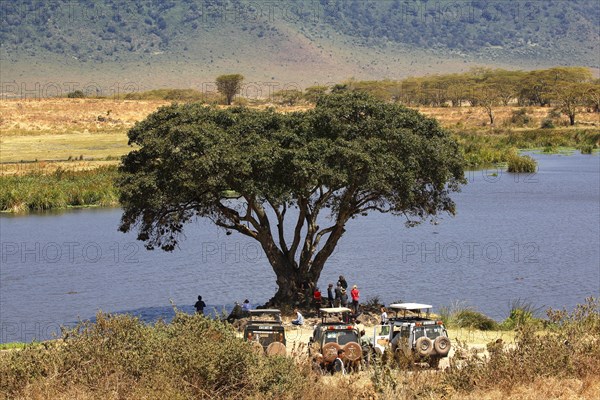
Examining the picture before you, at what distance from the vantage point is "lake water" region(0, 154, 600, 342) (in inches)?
1348

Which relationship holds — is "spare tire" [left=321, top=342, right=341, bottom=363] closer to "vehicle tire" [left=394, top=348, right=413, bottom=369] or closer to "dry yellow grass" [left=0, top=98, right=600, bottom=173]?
"vehicle tire" [left=394, top=348, right=413, bottom=369]

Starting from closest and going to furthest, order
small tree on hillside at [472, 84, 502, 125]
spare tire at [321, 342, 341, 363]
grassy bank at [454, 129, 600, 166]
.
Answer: spare tire at [321, 342, 341, 363] → grassy bank at [454, 129, 600, 166] → small tree on hillside at [472, 84, 502, 125]

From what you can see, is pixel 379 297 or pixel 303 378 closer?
pixel 303 378

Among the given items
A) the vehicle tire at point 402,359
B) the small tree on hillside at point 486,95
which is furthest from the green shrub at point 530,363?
the small tree on hillside at point 486,95

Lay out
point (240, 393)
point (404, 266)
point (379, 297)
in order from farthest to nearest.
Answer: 1. point (404, 266)
2. point (379, 297)
3. point (240, 393)

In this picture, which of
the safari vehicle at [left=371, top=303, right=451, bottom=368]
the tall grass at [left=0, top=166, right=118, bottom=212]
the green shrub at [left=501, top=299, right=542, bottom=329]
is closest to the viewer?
the safari vehicle at [left=371, top=303, right=451, bottom=368]

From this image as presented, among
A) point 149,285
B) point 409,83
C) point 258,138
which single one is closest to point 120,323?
point 258,138

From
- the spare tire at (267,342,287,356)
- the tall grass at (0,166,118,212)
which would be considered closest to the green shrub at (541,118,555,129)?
the tall grass at (0,166,118,212)

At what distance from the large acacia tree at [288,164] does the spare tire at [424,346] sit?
8.49m

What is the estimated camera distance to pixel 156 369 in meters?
16.6

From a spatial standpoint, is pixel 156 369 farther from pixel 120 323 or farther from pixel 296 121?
pixel 296 121

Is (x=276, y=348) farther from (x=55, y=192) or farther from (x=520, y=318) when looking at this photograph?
(x=55, y=192)

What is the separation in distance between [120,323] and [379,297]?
56.9 ft

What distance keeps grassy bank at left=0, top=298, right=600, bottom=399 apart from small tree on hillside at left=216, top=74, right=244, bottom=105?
127 metres
